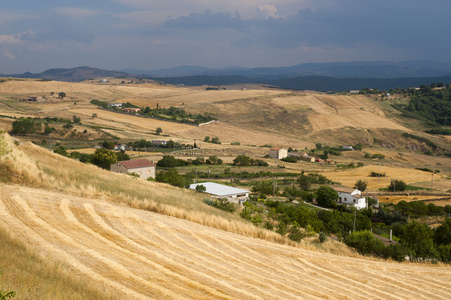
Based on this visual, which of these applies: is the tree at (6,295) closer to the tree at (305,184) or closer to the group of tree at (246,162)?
the tree at (305,184)

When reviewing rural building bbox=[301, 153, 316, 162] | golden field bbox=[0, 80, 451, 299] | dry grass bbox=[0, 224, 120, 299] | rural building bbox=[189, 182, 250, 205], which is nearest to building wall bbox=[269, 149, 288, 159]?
rural building bbox=[301, 153, 316, 162]

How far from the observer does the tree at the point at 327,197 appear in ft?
156

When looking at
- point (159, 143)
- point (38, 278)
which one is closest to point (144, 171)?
point (159, 143)

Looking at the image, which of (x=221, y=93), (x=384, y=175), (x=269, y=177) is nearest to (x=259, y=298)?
(x=269, y=177)

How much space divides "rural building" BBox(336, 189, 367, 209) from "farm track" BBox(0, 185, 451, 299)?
93.5 ft

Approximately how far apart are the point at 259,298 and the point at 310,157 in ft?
245

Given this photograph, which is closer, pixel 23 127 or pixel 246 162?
pixel 246 162

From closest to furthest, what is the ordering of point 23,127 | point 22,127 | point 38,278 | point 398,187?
point 38,278, point 398,187, point 22,127, point 23,127

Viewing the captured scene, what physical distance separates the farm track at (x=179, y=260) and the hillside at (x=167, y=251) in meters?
0.04

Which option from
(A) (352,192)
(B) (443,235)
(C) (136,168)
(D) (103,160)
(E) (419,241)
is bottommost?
(A) (352,192)

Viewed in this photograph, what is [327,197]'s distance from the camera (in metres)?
47.6

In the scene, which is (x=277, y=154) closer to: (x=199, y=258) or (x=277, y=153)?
(x=277, y=153)

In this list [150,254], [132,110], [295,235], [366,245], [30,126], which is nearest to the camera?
[150,254]

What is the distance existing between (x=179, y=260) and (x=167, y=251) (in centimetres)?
79
